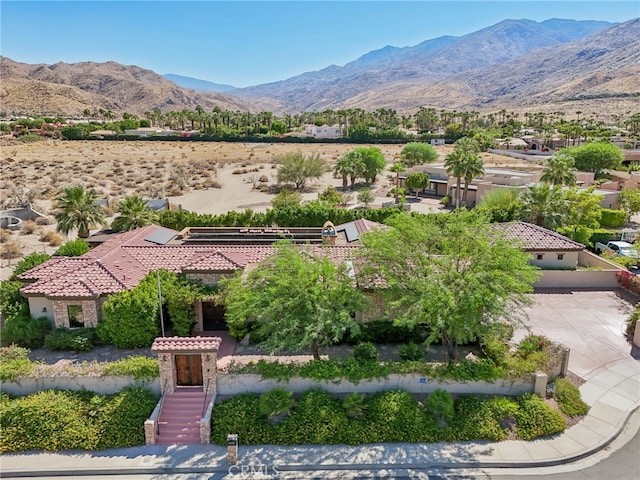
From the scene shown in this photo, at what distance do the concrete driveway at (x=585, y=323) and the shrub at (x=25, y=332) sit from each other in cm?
2235

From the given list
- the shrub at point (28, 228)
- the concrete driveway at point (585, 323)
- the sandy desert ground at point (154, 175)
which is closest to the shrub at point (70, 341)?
the sandy desert ground at point (154, 175)

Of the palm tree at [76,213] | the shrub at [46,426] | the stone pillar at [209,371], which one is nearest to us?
the shrub at [46,426]

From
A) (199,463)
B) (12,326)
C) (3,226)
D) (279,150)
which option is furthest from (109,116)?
(199,463)

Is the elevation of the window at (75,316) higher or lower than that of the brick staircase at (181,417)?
higher

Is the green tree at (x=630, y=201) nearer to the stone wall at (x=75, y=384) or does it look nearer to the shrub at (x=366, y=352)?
the shrub at (x=366, y=352)

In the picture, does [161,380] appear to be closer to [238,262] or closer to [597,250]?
[238,262]

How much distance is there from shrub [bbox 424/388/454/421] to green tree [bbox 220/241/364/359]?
12.3ft

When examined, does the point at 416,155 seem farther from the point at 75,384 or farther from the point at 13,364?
the point at 13,364

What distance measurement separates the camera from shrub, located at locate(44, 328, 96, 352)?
69.7 feet

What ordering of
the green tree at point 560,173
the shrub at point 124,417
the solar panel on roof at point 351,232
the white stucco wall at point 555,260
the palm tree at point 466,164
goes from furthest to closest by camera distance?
the palm tree at point 466,164, the green tree at point 560,173, the solar panel on roof at point 351,232, the white stucco wall at point 555,260, the shrub at point 124,417

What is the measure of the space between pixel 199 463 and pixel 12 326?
12.3 meters

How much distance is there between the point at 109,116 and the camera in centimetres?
16950

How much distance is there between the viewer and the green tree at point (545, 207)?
3562cm

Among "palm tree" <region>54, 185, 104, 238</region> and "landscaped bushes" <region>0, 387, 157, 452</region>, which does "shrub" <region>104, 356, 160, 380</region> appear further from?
"palm tree" <region>54, 185, 104, 238</region>
